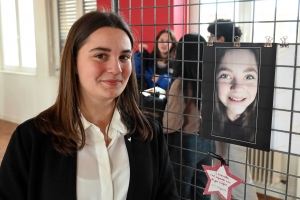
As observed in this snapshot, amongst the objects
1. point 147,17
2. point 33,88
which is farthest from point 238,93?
point 33,88

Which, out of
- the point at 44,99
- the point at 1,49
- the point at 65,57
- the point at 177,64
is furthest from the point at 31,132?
the point at 1,49

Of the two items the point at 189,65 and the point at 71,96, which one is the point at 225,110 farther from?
the point at 71,96

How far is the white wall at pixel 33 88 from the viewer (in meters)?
4.81

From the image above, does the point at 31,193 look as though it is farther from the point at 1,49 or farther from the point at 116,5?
the point at 1,49

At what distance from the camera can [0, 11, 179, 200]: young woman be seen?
965mm

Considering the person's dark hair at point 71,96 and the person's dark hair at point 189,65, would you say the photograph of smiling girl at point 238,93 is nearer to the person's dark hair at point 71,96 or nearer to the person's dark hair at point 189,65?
the person's dark hair at point 189,65

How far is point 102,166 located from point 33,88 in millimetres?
4474

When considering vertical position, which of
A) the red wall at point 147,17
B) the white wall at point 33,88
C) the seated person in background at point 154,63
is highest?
the red wall at point 147,17

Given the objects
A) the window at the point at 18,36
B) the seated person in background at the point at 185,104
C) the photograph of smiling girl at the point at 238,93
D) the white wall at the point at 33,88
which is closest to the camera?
the photograph of smiling girl at the point at 238,93

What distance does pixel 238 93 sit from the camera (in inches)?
36.4

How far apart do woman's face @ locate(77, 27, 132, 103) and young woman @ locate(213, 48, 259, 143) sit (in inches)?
11.8

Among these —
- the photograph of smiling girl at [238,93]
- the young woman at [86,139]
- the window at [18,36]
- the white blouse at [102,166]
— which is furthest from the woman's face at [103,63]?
the window at [18,36]

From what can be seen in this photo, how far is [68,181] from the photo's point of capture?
0.97 metres

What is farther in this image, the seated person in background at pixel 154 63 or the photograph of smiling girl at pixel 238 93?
the seated person in background at pixel 154 63
